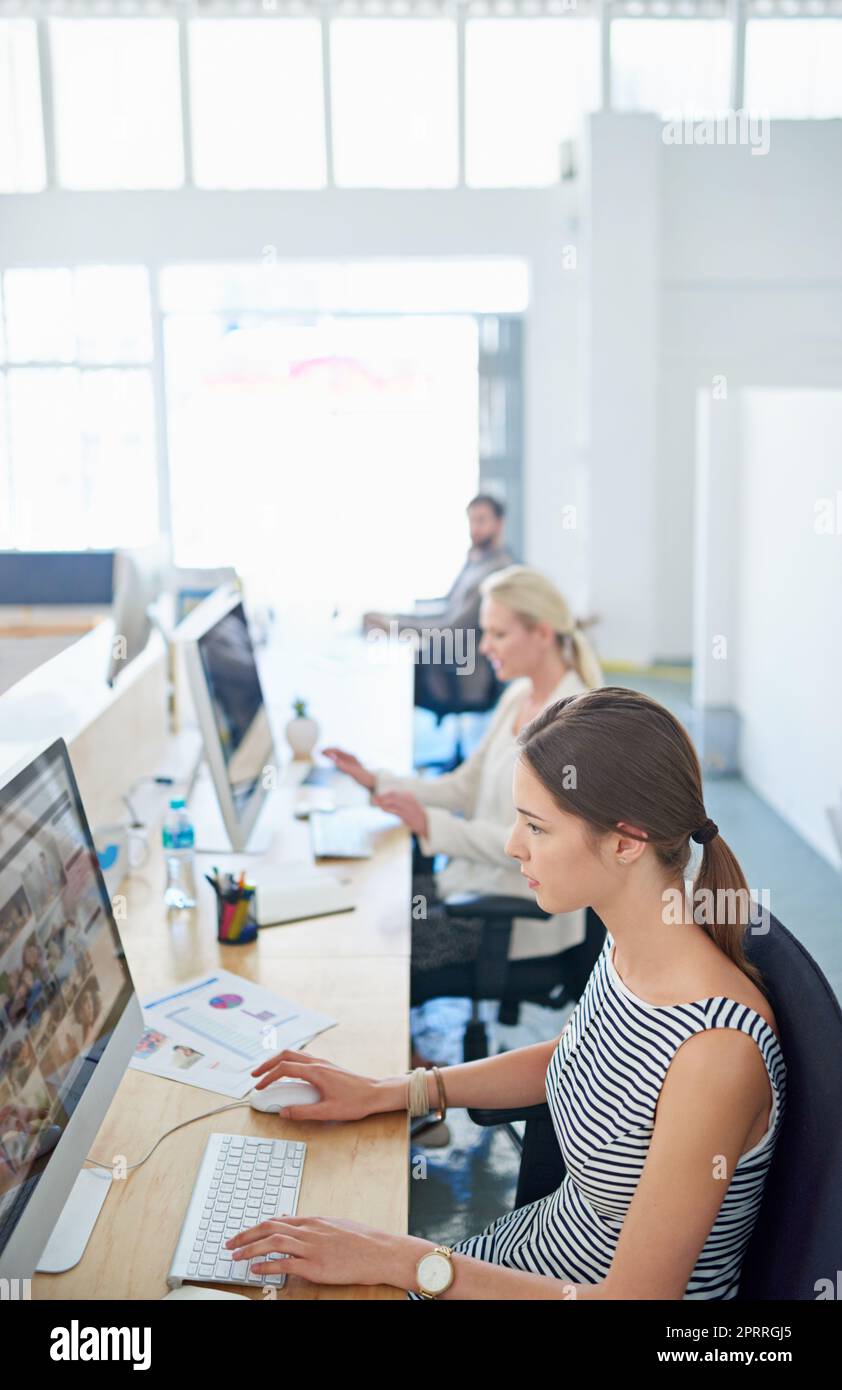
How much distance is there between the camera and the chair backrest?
123 cm

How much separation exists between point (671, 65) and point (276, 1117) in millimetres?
8533

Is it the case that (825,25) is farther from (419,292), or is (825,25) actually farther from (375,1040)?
(375,1040)

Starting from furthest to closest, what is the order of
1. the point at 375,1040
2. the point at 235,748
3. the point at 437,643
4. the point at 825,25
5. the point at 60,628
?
the point at 825,25, the point at 437,643, the point at 60,628, the point at 235,748, the point at 375,1040

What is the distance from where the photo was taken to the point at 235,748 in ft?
8.80

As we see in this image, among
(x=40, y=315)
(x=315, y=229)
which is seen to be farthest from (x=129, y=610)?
(x=40, y=315)

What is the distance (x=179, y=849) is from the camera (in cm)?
261

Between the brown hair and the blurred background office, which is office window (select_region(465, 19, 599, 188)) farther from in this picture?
the brown hair

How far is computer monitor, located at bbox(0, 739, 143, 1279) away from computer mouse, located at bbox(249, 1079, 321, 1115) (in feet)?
0.64

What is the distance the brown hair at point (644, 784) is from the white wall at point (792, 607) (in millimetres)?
2966

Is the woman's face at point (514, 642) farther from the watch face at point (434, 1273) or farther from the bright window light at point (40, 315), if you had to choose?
the bright window light at point (40, 315)

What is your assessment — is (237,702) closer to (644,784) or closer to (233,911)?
(233,911)

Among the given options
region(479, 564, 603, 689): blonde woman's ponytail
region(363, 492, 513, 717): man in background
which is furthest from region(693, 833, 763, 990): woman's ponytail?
region(363, 492, 513, 717): man in background

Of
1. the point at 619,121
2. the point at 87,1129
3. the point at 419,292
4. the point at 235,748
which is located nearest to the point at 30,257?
the point at 419,292

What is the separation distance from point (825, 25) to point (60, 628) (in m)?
7.13
